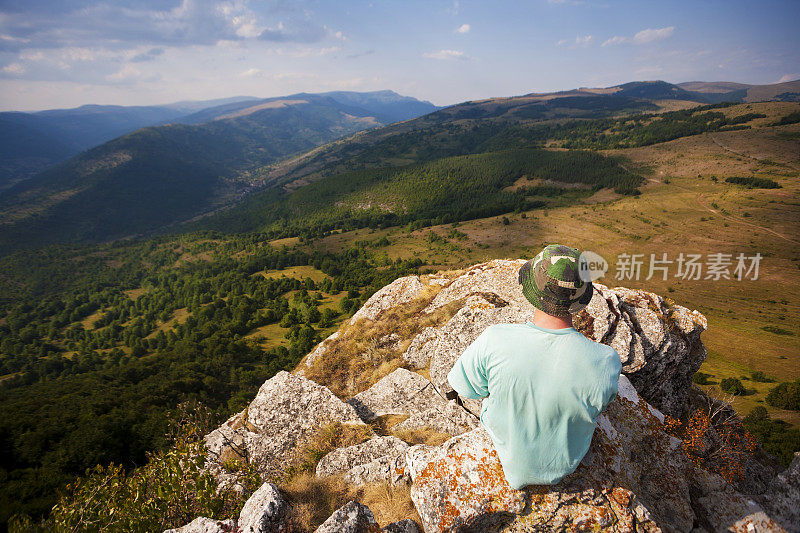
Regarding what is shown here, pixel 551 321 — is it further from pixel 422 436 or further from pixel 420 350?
pixel 420 350

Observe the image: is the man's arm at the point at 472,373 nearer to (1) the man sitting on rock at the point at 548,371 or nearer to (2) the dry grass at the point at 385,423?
(1) the man sitting on rock at the point at 548,371

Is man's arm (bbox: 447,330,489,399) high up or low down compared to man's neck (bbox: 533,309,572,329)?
down

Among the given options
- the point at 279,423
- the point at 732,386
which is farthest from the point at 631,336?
the point at 732,386

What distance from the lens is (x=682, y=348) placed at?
1337 centimetres

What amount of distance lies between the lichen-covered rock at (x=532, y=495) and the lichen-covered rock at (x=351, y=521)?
103cm

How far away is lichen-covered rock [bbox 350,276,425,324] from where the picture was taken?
21.9m

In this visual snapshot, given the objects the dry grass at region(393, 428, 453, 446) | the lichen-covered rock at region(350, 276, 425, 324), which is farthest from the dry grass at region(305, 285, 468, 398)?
the dry grass at region(393, 428, 453, 446)

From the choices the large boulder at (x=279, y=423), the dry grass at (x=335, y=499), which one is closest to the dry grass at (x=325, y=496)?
the dry grass at (x=335, y=499)

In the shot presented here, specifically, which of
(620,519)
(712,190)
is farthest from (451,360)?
(712,190)

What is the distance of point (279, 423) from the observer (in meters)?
11.9

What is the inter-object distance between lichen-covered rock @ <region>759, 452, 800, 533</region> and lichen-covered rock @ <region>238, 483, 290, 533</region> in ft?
38.0

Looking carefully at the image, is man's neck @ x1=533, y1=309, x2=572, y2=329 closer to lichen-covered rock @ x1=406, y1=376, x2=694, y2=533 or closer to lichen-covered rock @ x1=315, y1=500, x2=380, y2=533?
lichen-covered rock @ x1=406, y1=376, x2=694, y2=533

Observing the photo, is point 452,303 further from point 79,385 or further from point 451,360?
point 79,385

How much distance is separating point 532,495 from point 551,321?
3410 mm
